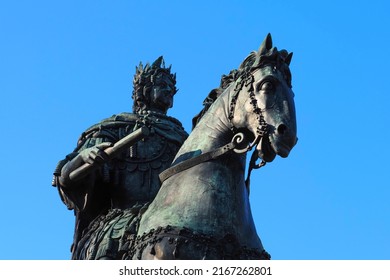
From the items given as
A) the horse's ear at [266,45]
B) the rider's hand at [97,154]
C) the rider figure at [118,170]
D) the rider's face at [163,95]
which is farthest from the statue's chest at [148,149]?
the horse's ear at [266,45]

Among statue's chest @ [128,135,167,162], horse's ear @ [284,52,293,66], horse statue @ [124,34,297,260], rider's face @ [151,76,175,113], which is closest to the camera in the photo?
horse statue @ [124,34,297,260]

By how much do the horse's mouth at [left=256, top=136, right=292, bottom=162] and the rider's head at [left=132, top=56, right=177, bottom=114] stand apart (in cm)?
339

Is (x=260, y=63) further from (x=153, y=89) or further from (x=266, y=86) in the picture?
(x=153, y=89)

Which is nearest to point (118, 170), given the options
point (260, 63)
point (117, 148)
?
point (117, 148)

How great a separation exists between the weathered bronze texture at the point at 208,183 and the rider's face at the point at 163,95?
1356 mm

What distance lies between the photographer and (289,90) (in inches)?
458

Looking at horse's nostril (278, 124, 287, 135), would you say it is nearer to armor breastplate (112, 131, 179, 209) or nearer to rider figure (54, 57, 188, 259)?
rider figure (54, 57, 188, 259)

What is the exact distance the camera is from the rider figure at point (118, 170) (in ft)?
41.3

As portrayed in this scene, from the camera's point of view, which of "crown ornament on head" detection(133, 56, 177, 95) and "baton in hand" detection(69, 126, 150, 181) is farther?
"crown ornament on head" detection(133, 56, 177, 95)

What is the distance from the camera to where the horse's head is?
1116 centimetres

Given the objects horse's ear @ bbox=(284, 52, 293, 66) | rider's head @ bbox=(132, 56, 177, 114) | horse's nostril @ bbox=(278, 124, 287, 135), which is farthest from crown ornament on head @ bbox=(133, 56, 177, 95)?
horse's nostril @ bbox=(278, 124, 287, 135)

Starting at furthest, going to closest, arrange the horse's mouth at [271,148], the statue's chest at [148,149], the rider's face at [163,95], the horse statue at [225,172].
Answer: the rider's face at [163,95]
the statue's chest at [148,149]
the horse's mouth at [271,148]
the horse statue at [225,172]

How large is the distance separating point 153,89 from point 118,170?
1.48 meters

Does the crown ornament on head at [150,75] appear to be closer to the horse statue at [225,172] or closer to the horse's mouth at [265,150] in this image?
the horse statue at [225,172]
